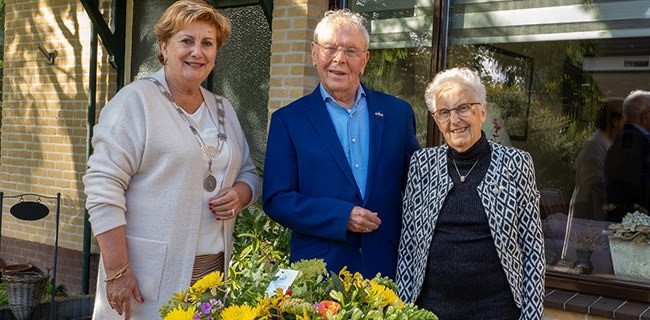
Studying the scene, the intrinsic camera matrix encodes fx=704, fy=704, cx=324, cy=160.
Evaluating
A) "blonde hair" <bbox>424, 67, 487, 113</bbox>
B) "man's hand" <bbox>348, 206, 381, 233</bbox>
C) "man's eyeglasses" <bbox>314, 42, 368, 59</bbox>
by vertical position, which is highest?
"man's eyeglasses" <bbox>314, 42, 368, 59</bbox>

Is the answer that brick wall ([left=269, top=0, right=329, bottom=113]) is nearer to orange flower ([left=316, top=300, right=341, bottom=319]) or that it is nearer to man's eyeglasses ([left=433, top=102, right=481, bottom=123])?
man's eyeglasses ([left=433, top=102, right=481, bottom=123])

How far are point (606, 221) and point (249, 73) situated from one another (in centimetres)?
293

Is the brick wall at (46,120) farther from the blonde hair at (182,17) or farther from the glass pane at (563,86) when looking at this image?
the blonde hair at (182,17)

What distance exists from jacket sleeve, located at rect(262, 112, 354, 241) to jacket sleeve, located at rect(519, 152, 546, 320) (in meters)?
0.66

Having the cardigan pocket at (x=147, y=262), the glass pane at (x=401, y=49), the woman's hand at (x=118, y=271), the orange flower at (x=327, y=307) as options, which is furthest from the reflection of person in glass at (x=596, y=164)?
the orange flower at (x=327, y=307)

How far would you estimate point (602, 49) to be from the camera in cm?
426

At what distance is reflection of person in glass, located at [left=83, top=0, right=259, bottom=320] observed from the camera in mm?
2586

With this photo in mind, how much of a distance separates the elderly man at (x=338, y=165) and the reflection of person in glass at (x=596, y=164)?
1856 mm

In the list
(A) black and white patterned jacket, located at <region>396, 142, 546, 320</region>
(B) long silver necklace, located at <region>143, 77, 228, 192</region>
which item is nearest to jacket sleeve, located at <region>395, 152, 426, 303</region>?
(A) black and white patterned jacket, located at <region>396, 142, 546, 320</region>

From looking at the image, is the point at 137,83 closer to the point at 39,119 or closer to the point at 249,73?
the point at 249,73

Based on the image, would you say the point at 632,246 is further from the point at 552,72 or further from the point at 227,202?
the point at 227,202

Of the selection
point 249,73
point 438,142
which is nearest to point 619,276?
point 438,142

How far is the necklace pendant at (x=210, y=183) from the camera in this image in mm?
2820

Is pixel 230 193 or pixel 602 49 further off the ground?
pixel 602 49
